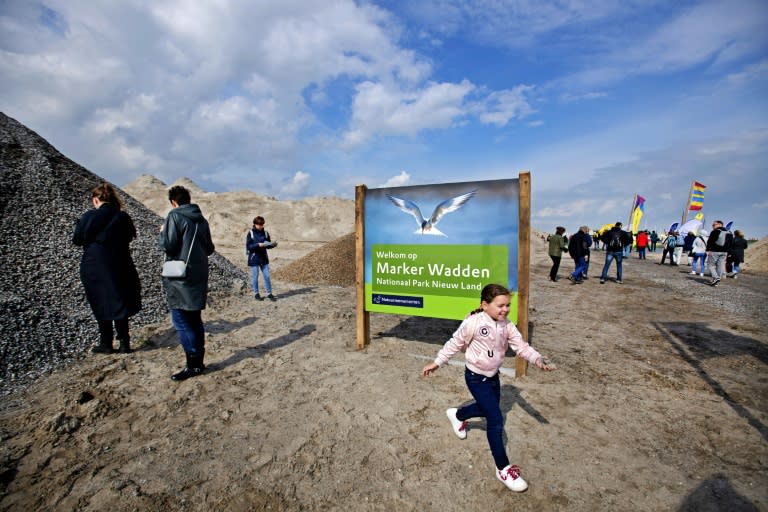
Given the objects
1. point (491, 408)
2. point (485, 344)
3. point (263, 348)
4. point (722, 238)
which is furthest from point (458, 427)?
point (722, 238)

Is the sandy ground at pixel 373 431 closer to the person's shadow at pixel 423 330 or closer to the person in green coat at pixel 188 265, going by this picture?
the person's shadow at pixel 423 330

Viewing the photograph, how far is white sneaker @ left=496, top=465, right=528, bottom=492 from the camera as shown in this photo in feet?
9.21

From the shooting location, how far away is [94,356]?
17.3 feet

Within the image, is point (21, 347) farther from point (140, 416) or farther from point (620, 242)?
point (620, 242)

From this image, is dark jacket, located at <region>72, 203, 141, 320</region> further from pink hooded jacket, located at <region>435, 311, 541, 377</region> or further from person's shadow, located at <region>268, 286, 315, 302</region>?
pink hooded jacket, located at <region>435, 311, 541, 377</region>

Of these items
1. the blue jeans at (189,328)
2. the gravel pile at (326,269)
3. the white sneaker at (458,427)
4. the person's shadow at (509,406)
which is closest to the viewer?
the white sneaker at (458,427)

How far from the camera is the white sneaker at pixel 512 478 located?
2809 millimetres

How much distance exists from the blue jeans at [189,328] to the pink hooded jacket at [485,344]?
3.12 metres

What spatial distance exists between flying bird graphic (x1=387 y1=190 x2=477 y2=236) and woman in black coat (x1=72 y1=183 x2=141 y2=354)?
393 centimetres

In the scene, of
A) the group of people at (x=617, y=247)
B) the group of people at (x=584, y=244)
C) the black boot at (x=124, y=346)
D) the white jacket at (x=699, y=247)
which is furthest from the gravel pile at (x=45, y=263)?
the white jacket at (x=699, y=247)

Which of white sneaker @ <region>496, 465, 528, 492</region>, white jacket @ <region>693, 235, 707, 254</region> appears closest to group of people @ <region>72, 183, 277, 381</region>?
white sneaker @ <region>496, 465, 528, 492</region>

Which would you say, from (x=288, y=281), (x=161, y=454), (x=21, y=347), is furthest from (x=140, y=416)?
(x=288, y=281)

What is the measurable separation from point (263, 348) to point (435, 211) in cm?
352

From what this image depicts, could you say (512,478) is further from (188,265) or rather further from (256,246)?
(256,246)
